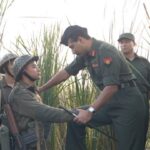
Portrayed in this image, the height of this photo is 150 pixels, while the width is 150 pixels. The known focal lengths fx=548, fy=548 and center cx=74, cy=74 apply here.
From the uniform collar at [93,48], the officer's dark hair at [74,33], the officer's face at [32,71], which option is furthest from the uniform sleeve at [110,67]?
the officer's face at [32,71]

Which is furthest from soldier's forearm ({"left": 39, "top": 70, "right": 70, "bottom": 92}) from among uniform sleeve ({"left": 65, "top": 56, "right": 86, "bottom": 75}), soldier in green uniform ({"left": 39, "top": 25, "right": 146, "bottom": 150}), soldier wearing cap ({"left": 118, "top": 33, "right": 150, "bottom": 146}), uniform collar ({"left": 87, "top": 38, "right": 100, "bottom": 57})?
soldier wearing cap ({"left": 118, "top": 33, "right": 150, "bottom": 146})

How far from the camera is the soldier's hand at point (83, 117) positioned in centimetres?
495

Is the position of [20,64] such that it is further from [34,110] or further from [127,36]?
[127,36]

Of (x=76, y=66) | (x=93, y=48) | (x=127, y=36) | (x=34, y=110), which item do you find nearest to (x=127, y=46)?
(x=127, y=36)

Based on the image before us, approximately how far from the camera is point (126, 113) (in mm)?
5297

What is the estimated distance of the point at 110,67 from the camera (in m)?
5.03

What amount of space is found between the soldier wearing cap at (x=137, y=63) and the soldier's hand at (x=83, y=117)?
108 cm

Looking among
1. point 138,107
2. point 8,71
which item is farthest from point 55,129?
point 138,107

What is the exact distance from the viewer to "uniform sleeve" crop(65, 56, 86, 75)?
5.64 meters

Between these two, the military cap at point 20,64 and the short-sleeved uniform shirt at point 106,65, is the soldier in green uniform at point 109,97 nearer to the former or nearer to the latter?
the short-sleeved uniform shirt at point 106,65

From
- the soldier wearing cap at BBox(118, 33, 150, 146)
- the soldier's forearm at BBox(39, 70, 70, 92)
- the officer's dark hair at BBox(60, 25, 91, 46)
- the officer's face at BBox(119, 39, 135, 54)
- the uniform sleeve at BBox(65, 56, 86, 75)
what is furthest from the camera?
the officer's face at BBox(119, 39, 135, 54)

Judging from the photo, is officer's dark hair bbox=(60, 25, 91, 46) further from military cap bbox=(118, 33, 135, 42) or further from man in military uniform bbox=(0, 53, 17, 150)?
military cap bbox=(118, 33, 135, 42)

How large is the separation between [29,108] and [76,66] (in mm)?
1037

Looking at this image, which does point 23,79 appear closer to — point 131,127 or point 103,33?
point 131,127
